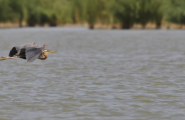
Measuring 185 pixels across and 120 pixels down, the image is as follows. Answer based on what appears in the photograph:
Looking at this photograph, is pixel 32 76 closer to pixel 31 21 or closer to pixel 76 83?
pixel 76 83

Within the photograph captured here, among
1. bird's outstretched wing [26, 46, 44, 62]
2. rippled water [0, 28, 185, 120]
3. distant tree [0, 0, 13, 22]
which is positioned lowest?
distant tree [0, 0, 13, 22]

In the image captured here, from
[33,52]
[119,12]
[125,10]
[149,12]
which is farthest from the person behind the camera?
[125,10]

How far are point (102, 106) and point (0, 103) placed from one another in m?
2.90

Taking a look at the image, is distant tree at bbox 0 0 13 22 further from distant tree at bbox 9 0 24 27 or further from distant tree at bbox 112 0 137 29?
distant tree at bbox 112 0 137 29

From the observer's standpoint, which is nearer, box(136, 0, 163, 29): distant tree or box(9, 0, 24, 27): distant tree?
box(136, 0, 163, 29): distant tree

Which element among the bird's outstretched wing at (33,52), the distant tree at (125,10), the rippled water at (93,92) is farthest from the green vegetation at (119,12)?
the bird's outstretched wing at (33,52)

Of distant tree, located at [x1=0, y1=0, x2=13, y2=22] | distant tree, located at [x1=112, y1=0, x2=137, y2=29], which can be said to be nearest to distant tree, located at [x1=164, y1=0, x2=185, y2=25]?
distant tree, located at [x1=112, y1=0, x2=137, y2=29]

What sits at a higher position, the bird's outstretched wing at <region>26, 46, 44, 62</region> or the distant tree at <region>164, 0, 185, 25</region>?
the bird's outstretched wing at <region>26, 46, 44, 62</region>

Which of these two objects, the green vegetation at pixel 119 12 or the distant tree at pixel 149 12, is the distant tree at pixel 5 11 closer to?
the green vegetation at pixel 119 12

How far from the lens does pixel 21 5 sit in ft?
387

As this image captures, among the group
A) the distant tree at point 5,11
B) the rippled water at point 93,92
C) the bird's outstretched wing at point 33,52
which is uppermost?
the bird's outstretched wing at point 33,52

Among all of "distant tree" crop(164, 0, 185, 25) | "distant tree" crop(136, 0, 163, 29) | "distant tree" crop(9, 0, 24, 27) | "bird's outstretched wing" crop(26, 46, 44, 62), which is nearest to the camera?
"bird's outstretched wing" crop(26, 46, 44, 62)

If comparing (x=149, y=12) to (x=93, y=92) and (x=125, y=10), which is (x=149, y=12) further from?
(x=93, y=92)

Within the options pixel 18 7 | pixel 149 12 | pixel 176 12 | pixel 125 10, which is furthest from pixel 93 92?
pixel 18 7
